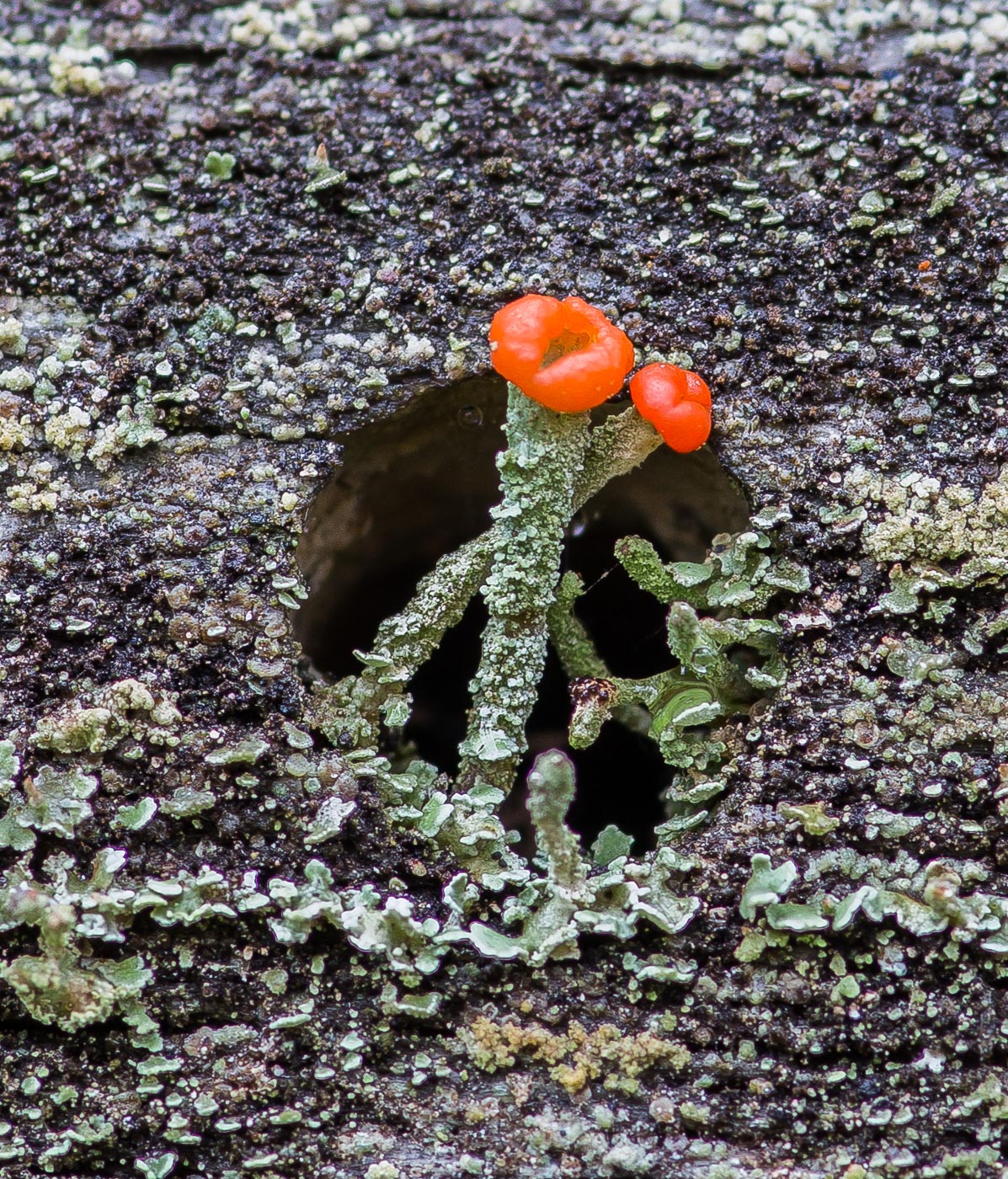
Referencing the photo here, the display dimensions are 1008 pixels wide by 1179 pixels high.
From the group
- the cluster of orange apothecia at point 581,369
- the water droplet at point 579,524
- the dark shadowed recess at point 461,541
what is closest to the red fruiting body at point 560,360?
the cluster of orange apothecia at point 581,369

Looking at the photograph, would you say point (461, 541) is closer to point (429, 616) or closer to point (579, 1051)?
point (429, 616)

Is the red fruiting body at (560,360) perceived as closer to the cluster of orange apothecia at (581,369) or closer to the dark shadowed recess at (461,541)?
the cluster of orange apothecia at (581,369)

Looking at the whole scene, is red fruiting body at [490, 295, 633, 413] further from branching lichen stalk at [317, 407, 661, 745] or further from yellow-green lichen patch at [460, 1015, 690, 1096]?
yellow-green lichen patch at [460, 1015, 690, 1096]

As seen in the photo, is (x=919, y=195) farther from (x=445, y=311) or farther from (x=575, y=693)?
(x=575, y=693)

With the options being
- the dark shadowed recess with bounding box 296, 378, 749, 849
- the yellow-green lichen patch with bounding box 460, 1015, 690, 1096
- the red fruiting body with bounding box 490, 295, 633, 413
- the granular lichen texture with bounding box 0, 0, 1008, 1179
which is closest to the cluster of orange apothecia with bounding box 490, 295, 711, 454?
the red fruiting body with bounding box 490, 295, 633, 413

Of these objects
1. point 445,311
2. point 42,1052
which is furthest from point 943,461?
point 42,1052

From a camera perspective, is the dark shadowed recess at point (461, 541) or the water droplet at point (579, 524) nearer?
the dark shadowed recess at point (461, 541)
